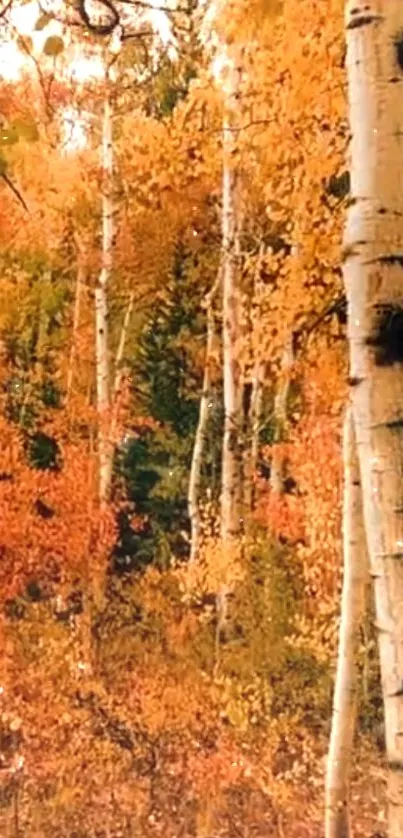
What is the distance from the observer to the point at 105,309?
8.55 meters

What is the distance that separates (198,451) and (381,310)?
7.42m

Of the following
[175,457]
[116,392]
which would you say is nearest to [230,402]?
[175,457]

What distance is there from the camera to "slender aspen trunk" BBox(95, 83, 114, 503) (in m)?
8.55

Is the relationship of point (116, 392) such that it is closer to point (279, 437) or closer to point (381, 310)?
point (279, 437)

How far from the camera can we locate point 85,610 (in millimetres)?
8117

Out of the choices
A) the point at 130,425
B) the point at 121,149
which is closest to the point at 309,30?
the point at 121,149

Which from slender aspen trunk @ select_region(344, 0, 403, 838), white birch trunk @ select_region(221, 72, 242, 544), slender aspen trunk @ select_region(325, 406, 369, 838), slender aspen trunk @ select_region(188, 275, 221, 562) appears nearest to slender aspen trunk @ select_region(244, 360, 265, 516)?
slender aspen trunk @ select_region(188, 275, 221, 562)

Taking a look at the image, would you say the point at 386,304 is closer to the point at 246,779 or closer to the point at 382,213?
the point at 382,213

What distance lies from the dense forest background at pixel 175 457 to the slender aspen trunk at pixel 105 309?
57mm

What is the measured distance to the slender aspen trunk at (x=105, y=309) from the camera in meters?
8.55

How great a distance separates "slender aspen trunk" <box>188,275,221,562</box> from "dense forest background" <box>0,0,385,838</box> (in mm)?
102

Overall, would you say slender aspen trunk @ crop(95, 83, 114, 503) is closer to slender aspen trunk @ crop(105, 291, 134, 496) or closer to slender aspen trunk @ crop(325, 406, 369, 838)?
slender aspen trunk @ crop(105, 291, 134, 496)

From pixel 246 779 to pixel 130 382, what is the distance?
13.4 ft

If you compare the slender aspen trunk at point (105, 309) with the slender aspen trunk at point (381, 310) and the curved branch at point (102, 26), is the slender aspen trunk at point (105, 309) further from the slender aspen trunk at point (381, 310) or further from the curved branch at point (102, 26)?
the slender aspen trunk at point (381, 310)
